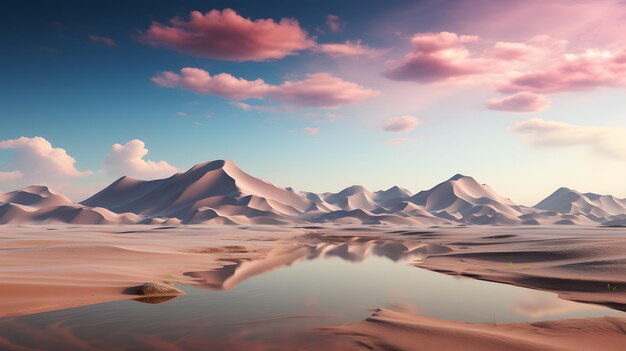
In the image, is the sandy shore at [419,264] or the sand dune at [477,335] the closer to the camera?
the sand dune at [477,335]

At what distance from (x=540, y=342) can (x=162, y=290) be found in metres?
13.3

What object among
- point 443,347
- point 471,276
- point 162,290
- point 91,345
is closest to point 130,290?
point 162,290

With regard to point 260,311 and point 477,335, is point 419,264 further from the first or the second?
point 477,335

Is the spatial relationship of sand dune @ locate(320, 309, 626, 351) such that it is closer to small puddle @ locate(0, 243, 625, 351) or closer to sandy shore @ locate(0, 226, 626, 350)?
sandy shore @ locate(0, 226, 626, 350)

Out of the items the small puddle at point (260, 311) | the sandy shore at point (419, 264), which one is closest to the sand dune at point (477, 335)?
the sandy shore at point (419, 264)

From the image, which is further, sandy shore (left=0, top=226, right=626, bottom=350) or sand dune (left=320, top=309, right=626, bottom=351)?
sandy shore (left=0, top=226, right=626, bottom=350)

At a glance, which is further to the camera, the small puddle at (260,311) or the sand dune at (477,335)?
the small puddle at (260,311)

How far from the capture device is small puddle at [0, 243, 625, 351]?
1112 centimetres

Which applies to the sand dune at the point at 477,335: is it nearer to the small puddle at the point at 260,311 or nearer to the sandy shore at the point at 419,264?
the sandy shore at the point at 419,264

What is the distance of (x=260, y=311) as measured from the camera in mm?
14883

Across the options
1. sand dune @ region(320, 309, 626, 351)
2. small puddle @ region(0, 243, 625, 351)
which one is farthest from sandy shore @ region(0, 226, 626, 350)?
small puddle @ region(0, 243, 625, 351)

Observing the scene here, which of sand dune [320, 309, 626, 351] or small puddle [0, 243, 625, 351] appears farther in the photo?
small puddle [0, 243, 625, 351]

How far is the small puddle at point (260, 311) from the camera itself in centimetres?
1112

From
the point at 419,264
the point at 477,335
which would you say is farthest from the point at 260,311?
the point at 419,264
